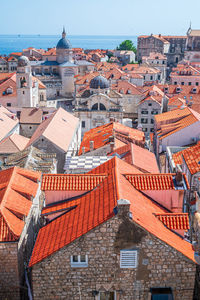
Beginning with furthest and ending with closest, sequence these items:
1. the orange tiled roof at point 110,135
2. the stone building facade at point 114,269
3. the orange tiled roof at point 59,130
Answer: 1. the orange tiled roof at point 110,135
2. the orange tiled roof at point 59,130
3. the stone building facade at point 114,269

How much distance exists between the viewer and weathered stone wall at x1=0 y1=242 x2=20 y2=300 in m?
17.0

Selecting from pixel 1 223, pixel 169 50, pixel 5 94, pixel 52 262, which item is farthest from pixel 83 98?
pixel 169 50

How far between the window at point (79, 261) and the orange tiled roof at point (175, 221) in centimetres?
387

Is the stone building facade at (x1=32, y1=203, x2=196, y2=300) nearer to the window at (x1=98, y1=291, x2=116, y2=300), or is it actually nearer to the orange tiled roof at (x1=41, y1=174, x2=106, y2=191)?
the window at (x1=98, y1=291, x2=116, y2=300)

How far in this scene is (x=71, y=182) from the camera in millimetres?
18062

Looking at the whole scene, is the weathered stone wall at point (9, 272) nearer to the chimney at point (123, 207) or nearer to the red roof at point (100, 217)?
the red roof at point (100, 217)

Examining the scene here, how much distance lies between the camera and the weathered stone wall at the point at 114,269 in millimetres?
12922

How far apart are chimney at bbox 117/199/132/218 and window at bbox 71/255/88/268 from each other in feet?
7.34

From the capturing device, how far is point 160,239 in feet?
42.3

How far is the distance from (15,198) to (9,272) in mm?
4030

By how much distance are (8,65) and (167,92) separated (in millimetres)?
62282

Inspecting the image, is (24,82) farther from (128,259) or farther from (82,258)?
(128,259)

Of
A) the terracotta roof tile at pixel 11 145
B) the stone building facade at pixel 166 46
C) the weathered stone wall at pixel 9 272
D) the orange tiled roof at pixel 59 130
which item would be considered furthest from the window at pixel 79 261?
the stone building facade at pixel 166 46

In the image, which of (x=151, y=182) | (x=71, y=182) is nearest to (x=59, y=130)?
(x=71, y=182)
